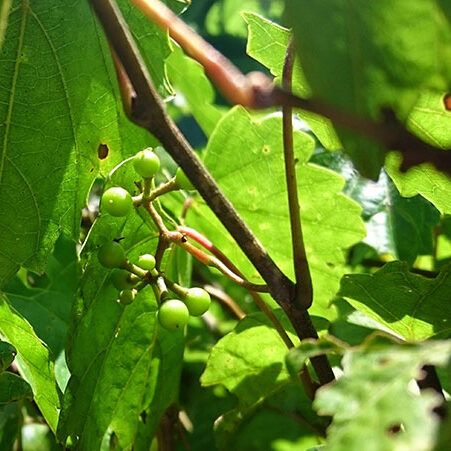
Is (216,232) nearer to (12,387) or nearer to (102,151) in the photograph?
(102,151)

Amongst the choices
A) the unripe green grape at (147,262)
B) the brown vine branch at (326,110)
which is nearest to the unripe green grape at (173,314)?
the unripe green grape at (147,262)

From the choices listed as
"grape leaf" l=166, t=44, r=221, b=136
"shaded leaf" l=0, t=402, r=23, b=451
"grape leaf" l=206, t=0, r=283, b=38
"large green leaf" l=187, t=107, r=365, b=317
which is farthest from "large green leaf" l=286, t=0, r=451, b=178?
"grape leaf" l=206, t=0, r=283, b=38

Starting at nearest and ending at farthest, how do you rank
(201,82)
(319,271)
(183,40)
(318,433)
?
(183,40) < (319,271) < (318,433) < (201,82)

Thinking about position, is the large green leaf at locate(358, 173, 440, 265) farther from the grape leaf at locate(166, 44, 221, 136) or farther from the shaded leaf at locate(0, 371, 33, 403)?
the shaded leaf at locate(0, 371, 33, 403)

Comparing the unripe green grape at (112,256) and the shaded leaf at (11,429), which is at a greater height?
the unripe green grape at (112,256)

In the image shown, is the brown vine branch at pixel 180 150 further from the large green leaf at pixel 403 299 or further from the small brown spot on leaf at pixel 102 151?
the small brown spot on leaf at pixel 102 151

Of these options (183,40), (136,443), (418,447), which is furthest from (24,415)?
(418,447)

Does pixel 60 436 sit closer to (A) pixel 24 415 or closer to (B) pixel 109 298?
(B) pixel 109 298
